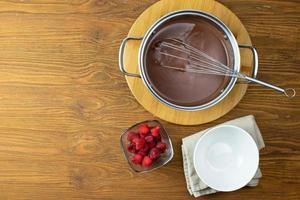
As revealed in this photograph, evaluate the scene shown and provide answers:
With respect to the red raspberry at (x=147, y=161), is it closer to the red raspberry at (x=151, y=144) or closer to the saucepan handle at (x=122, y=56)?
the red raspberry at (x=151, y=144)

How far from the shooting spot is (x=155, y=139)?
A: 87 cm

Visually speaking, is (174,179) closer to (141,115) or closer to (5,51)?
(141,115)

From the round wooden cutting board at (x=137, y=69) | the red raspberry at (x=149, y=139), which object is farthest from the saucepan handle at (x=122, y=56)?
the red raspberry at (x=149, y=139)

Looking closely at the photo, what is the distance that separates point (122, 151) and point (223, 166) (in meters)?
0.18

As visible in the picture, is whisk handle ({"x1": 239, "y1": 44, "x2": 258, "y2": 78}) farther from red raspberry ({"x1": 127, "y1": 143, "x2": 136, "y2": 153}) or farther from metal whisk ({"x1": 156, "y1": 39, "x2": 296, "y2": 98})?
red raspberry ({"x1": 127, "y1": 143, "x2": 136, "y2": 153})

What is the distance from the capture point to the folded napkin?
34.8 inches

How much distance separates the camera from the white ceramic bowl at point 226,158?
87 centimetres

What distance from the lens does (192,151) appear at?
2.90ft

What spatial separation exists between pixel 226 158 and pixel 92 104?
10.1 inches

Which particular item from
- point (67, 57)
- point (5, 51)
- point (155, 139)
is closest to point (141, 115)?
point (155, 139)

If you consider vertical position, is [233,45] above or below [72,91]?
above

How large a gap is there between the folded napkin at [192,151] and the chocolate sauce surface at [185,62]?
2.5 inches

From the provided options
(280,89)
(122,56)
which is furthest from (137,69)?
(280,89)

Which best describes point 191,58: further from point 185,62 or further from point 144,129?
point 144,129
